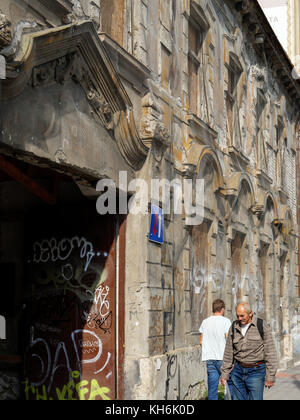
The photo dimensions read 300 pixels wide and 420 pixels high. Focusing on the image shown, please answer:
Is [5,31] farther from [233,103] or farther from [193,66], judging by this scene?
[233,103]

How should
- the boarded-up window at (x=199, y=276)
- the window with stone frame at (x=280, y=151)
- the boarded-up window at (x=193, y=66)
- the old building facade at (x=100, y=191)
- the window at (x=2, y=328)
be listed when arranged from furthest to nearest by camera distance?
the window with stone frame at (x=280, y=151), the boarded-up window at (x=193, y=66), the boarded-up window at (x=199, y=276), the window at (x=2, y=328), the old building facade at (x=100, y=191)

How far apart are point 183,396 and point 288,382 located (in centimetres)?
494

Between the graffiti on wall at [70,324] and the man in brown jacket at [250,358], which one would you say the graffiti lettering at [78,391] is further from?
the man in brown jacket at [250,358]

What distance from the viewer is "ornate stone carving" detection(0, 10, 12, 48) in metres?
5.88

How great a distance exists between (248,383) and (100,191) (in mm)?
3029

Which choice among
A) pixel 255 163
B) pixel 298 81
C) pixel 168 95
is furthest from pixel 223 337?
pixel 298 81

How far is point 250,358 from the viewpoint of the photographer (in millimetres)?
7293

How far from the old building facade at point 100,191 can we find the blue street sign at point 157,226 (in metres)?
0.13

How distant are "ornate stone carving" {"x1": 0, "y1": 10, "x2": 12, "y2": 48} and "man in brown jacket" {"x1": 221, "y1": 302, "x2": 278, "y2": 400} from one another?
3758mm

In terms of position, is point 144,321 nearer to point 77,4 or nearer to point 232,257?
point 77,4

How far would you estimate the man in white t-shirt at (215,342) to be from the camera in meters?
9.03

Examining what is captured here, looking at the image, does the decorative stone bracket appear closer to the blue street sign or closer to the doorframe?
the blue street sign

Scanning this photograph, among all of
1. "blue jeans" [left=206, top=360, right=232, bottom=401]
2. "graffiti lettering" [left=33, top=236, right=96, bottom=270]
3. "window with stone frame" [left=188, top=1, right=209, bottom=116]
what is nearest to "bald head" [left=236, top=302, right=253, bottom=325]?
"blue jeans" [left=206, top=360, right=232, bottom=401]

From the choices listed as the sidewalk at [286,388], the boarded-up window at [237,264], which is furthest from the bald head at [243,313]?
the boarded-up window at [237,264]
